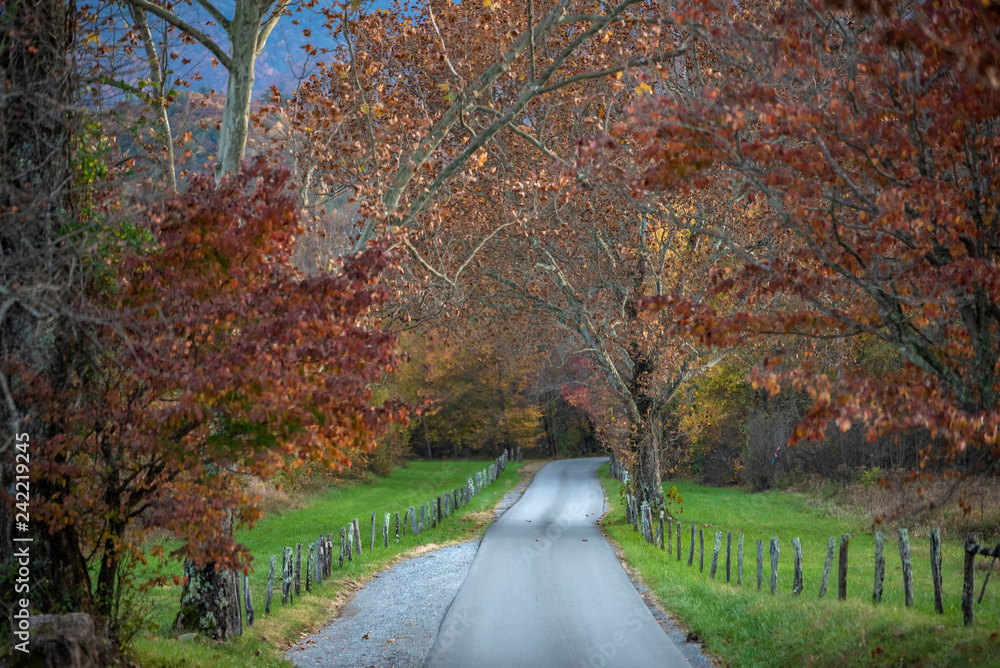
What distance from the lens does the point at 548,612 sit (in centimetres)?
1220

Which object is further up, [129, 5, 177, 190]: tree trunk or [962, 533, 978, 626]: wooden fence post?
[129, 5, 177, 190]: tree trunk

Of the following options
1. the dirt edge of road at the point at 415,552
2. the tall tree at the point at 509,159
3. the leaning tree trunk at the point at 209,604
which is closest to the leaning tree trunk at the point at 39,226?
the leaning tree trunk at the point at 209,604

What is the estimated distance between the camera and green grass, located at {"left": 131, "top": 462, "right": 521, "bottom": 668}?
366 inches

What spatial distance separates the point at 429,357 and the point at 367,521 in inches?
803

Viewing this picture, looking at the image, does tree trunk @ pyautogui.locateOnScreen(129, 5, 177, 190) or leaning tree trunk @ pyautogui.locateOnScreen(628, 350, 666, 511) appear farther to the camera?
leaning tree trunk @ pyautogui.locateOnScreen(628, 350, 666, 511)

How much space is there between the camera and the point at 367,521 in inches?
1099

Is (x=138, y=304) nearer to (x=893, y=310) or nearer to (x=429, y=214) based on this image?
(x=893, y=310)

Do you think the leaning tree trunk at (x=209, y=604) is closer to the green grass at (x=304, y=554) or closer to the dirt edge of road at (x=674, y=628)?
the green grass at (x=304, y=554)

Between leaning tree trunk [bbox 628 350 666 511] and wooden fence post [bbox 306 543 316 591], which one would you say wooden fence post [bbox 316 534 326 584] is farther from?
leaning tree trunk [bbox 628 350 666 511]

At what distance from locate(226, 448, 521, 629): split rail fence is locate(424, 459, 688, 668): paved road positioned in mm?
2893

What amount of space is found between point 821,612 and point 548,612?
161 inches

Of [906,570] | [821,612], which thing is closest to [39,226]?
[821,612]

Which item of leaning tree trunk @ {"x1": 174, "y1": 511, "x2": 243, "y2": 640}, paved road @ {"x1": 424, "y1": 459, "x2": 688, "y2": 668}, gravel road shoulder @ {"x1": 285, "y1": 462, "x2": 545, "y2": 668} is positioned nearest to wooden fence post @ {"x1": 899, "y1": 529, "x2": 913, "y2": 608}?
paved road @ {"x1": 424, "y1": 459, "x2": 688, "y2": 668}

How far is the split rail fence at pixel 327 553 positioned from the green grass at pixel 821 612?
6470 mm
